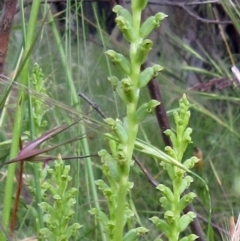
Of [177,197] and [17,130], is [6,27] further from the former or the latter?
[177,197]

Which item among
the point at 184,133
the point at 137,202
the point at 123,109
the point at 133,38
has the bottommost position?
the point at 137,202

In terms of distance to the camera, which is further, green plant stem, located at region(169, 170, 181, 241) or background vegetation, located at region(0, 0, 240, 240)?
background vegetation, located at region(0, 0, 240, 240)

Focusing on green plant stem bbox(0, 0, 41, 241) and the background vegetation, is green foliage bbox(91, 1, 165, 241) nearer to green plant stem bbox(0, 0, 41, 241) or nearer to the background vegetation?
green plant stem bbox(0, 0, 41, 241)

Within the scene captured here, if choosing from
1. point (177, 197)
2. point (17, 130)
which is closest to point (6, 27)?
point (17, 130)

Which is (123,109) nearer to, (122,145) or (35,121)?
(35,121)

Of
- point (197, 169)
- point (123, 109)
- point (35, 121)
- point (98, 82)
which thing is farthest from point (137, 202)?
point (35, 121)

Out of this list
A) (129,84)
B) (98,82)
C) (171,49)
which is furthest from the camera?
→ (171,49)

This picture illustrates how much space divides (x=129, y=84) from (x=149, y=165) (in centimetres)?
157

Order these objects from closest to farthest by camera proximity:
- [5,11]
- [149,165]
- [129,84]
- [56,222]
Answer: [129,84] < [56,222] < [5,11] < [149,165]

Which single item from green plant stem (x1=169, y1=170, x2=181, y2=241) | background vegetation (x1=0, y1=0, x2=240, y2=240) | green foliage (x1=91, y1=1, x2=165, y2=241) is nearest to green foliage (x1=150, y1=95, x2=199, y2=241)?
green plant stem (x1=169, y1=170, x2=181, y2=241)

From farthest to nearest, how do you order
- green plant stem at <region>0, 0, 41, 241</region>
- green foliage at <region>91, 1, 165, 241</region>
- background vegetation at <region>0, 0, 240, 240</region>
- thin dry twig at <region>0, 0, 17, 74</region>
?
background vegetation at <region>0, 0, 240, 240</region>, thin dry twig at <region>0, 0, 17, 74</region>, green plant stem at <region>0, 0, 41, 241</region>, green foliage at <region>91, 1, 165, 241</region>

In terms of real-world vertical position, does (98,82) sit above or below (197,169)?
above

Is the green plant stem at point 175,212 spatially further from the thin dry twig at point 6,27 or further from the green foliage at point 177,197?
the thin dry twig at point 6,27

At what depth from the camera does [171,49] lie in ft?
10.2
